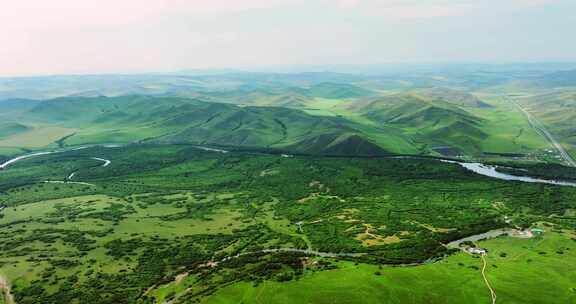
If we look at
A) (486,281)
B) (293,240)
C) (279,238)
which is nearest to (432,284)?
(486,281)

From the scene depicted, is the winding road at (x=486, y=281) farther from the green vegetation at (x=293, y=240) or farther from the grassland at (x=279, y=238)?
the grassland at (x=279, y=238)

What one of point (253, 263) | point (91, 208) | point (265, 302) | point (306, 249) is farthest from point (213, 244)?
point (91, 208)

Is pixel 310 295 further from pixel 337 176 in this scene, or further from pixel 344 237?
pixel 337 176

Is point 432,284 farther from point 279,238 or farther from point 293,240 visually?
point 279,238

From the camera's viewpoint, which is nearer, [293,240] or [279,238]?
[293,240]

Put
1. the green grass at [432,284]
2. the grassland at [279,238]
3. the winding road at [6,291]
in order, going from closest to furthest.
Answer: the green grass at [432,284], the winding road at [6,291], the grassland at [279,238]

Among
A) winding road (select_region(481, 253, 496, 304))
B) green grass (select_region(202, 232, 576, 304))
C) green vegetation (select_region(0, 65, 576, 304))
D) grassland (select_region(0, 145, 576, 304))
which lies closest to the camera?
winding road (select_region(481, 253, 496, 304))

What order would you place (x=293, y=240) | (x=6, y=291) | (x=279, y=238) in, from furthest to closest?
(x=279, y=238)
(x=293, y=240)
(x=6, y=291)

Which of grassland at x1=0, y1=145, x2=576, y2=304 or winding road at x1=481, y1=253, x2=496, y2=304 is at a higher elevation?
winding road at x1=481, y1=253, x2=496, y2=304

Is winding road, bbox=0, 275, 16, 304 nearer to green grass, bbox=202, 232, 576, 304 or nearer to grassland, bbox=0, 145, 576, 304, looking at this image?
grassland, bbox=0, 145, 576, 304

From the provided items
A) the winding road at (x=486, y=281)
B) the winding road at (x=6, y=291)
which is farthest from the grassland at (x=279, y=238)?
the winding road at (x=6, y=291)

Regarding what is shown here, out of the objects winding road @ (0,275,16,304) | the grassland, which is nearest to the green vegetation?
winding road @ (0,275,16,304)
